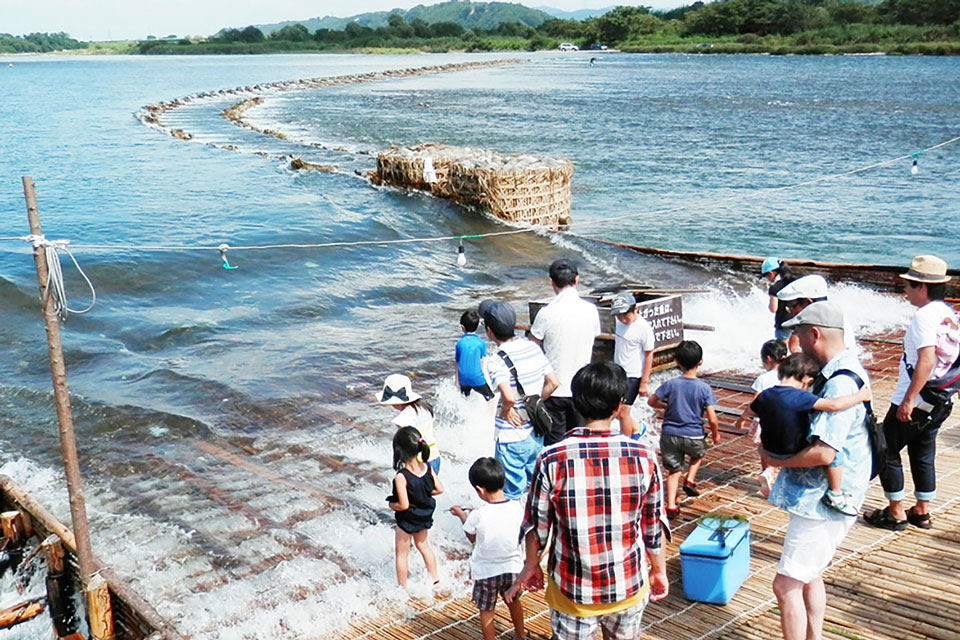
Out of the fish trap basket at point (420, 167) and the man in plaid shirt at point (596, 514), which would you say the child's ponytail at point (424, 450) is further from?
the fish trap basket at point (420, 167)

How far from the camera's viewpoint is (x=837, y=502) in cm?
394

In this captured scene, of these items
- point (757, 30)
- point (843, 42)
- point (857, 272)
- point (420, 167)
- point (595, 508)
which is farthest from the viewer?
point (757, 30)

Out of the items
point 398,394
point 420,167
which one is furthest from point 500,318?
point 420,167

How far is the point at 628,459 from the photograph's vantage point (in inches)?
128

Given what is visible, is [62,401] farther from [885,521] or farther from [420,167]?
[420,167]

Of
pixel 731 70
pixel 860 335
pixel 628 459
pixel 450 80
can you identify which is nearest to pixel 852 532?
pixel 628 459

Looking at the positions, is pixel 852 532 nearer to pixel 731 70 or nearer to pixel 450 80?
pixel 450 80

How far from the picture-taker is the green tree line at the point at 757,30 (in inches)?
4424

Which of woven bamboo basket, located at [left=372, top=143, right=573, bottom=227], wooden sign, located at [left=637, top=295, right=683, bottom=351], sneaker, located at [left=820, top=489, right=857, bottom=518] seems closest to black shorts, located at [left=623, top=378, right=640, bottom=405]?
sneaker, located at [left=820, top=489, right=857, bottom=518]

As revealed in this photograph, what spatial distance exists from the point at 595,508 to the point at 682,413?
3231mm

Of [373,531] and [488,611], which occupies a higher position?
[488,611]

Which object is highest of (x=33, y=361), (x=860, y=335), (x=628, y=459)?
(x=628, y=459)

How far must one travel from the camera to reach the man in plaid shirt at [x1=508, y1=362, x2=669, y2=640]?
10.6 ft

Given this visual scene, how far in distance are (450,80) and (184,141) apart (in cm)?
6024
